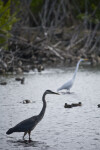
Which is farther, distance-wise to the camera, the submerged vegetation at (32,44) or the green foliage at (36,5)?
the green foliage at (36,5)

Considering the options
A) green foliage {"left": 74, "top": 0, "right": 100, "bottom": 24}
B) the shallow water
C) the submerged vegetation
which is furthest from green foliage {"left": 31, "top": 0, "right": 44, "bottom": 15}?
the shallow water

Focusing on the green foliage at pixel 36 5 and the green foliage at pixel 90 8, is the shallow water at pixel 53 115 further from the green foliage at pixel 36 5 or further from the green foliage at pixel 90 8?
the green foliage at pixel 36 5

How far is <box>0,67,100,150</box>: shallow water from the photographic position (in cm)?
1014

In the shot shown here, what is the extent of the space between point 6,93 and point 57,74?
25.5 ft

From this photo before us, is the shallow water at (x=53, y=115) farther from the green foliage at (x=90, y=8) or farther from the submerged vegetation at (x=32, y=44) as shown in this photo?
the green foliage at (x=90, y=8)

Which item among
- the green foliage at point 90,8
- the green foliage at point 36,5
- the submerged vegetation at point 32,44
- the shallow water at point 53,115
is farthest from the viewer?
the green foliage at point 36,5

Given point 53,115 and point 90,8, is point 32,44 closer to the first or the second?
point 90,8

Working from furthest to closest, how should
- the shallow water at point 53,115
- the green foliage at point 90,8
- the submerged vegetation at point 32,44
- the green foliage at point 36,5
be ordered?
the green foliage at point 36,5 → the green foliage at point 90,8 → the submerged vegetation at point 32,44 → the shallow water at point 53,115

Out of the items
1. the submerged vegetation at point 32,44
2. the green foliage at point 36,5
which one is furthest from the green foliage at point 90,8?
the green foliage at point 36,5

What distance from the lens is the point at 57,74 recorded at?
84.2ft

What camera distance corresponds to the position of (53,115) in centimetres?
1352

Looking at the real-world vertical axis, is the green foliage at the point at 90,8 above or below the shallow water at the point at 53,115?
below

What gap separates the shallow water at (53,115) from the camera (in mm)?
10139

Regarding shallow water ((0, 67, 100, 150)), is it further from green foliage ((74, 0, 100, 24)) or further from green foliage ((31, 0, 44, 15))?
green foliage ((31, 0, 44, 15))
